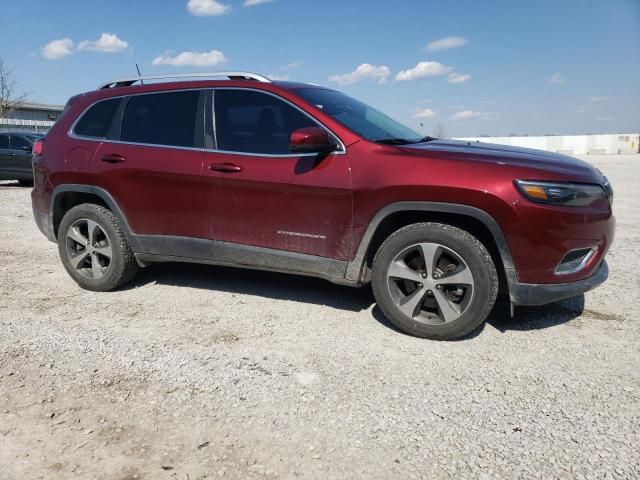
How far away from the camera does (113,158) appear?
14.0 ft

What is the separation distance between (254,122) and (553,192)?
2226mm

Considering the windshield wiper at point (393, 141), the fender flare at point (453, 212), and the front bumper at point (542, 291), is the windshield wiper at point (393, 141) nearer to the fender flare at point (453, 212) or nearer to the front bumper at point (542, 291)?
the fender flare at point (453, 212)

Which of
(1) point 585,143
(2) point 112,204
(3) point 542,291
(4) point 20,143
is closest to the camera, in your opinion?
(3) point 542,291

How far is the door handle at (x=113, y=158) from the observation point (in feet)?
13.9

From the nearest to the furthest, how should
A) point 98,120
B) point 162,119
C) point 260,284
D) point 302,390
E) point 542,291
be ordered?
point 302,390 < point 542,291 < point 162,119 < point 98,120 < point 260,284

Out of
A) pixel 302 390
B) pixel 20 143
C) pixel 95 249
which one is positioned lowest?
pixel 302 390

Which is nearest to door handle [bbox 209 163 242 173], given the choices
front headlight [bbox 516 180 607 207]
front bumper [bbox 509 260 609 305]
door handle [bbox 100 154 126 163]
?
door handle [bbox 100 154 126 163]

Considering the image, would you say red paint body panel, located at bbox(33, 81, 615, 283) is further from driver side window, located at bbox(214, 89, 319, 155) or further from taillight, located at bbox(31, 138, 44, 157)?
taillight, located at bbox(31, 138, 44, 157)

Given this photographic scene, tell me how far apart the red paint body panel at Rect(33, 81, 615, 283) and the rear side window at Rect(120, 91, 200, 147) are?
0.09m

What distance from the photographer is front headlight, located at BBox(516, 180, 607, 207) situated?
3074 millimetres

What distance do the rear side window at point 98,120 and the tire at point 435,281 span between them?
2760 millimetres

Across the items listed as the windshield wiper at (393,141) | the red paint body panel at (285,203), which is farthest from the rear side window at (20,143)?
the windshield wiper at (393,141)

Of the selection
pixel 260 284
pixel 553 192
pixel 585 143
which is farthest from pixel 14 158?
pixel 585 143

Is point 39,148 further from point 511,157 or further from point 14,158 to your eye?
point 14,158
